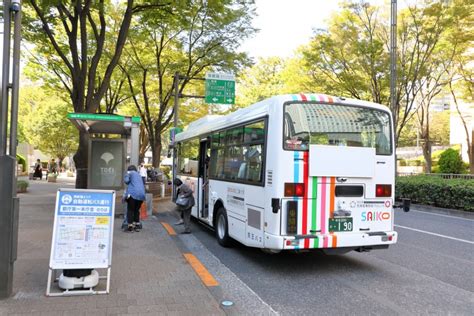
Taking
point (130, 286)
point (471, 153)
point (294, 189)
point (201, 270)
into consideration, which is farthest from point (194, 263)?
point (471, 153)

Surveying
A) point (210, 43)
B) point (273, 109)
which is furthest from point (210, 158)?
point (210, 43)

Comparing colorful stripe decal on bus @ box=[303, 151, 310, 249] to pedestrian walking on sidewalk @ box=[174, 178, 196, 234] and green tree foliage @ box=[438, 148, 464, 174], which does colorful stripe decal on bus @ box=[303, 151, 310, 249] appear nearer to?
pedestrian walking on sidewalk @ box=[174, 178, 196, 234]

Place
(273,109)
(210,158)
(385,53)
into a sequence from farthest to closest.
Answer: (385,53)
(210,158)
(273,109)

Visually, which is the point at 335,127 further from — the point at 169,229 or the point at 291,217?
the point at 169,229

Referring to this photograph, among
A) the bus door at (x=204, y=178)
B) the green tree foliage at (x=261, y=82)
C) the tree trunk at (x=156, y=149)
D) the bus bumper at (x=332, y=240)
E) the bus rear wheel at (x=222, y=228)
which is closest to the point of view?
the bus bumper at (x=332, y=240)

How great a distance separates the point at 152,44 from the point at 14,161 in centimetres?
1808

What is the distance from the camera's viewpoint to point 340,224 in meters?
6.18

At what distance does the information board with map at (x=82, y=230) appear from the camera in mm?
4918

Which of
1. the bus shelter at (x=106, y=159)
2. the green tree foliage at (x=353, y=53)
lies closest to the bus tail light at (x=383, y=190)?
the bus shelter at (x=106, y=159)

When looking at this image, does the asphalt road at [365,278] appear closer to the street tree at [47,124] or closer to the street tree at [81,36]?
the street tree at [81,36]

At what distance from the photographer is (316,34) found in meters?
21.2

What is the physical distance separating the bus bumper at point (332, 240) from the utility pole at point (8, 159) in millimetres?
3319

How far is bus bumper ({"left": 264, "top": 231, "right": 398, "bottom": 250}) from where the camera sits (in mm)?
5809

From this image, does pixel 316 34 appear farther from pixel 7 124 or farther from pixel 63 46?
pixel 7 124
